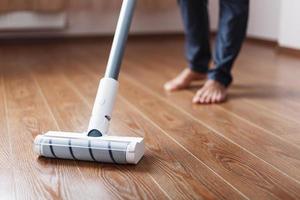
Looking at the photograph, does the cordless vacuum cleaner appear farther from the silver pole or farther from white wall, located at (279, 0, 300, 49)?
white wall, located at (279, 0, 300, 49)

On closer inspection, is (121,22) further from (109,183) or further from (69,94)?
(69,94)

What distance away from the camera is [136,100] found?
4.78 feet

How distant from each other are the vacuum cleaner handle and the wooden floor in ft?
0.27

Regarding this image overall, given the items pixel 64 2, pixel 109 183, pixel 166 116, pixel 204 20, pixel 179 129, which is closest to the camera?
pixel 109 183

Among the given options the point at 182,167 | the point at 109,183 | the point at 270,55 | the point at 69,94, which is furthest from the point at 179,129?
the point at 270,55

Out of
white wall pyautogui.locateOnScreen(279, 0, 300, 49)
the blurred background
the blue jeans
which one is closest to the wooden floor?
the blue jeans

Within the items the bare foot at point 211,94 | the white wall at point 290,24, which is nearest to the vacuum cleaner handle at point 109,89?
the bare foot at point 211,94

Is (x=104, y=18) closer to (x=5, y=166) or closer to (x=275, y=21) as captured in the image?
(x=275, y=21)

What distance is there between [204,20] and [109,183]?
37.4 inches

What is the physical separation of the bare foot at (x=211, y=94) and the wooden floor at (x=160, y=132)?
0.12 feet

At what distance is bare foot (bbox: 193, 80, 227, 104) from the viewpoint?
55.6 inches

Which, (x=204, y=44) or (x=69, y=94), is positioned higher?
(x=204, y=44)

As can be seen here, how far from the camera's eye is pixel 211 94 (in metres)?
1.43

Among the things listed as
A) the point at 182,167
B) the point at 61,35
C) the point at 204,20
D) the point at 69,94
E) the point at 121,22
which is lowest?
the point at 61,35
